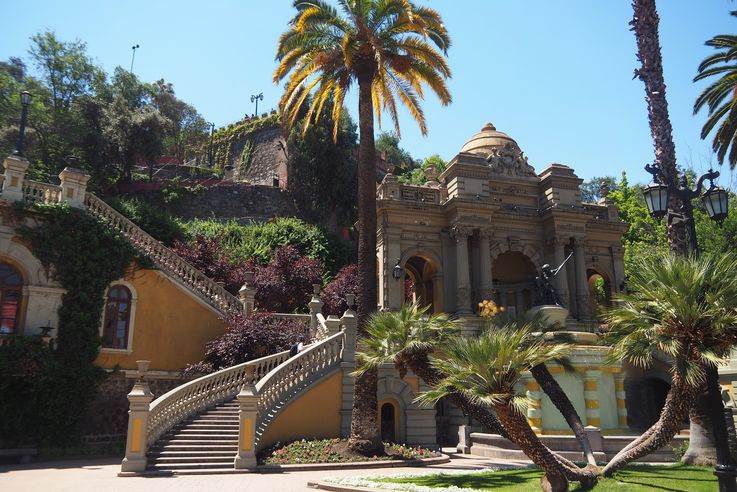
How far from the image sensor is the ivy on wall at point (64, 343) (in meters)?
17.9

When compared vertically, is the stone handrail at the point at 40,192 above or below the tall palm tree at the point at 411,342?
above

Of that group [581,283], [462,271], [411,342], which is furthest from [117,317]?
[581,283]

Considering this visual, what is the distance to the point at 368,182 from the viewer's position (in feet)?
58.6

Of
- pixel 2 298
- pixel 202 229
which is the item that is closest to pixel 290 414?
pixel 2 298

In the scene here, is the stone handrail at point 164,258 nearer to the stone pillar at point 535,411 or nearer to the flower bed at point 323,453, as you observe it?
the flower bed at point 323,453

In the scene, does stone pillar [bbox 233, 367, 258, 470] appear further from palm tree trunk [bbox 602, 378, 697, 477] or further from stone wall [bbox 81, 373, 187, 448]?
palm tree trunk [bbox 602, 378, 697, 477]

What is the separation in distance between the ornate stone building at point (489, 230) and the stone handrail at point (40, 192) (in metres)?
13.5

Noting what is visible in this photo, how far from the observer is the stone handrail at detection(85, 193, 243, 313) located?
21.7m

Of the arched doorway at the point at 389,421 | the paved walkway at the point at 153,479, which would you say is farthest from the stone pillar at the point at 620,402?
the arched doorway at the point at 389,421

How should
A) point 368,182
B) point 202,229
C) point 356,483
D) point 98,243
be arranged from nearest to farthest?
1. point 356,483
2. point 368,182
3. point 98,243
4. point 202,229

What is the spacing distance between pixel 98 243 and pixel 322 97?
9.94 metres

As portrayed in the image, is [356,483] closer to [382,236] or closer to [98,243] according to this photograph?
[98,243]

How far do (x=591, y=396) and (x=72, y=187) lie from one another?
19.5 metres

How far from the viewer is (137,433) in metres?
14.2
